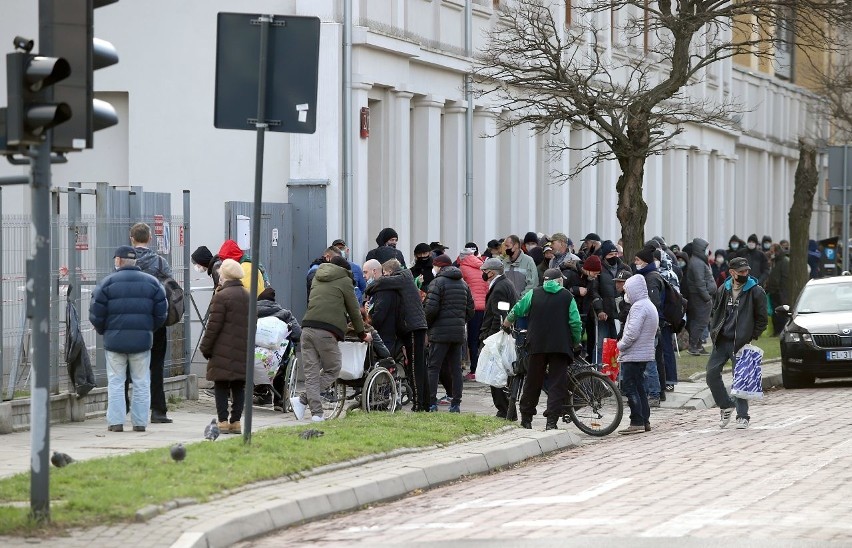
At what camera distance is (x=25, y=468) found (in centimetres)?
1326

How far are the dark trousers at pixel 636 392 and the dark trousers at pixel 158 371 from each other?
465cm

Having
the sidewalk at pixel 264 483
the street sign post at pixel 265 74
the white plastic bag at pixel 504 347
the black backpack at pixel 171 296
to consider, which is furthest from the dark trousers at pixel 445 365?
the street sign post at pixel 265 74

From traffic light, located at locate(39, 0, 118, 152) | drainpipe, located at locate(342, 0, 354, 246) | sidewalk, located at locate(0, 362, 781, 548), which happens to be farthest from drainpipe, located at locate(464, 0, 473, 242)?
traffic light, located at locate(39, 0, 118, 152)

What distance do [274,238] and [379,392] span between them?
667 cm

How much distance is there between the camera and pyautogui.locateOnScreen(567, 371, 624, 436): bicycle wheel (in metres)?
17.4

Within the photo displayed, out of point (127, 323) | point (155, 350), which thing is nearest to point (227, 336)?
point (127, 323)

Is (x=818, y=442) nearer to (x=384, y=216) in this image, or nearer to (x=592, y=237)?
(x=592, y=237)

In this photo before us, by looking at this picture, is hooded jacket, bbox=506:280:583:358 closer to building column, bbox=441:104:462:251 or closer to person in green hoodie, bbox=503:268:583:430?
person in green hoodie, bbox=503:268:583:430

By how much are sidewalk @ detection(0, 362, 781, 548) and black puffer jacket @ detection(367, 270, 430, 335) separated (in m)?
1.62

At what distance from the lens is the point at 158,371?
686 inches

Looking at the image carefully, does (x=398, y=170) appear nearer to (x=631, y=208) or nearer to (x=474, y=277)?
(x=631, y=208)

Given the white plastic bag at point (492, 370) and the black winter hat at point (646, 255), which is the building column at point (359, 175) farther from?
the white plastic bag at point (492, 370)

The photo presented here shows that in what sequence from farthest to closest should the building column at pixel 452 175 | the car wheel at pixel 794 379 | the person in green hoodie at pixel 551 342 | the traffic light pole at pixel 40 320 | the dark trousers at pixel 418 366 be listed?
the building column at pixel 452 175, the car wheel at pixel 794 379, the dark trousers at pixel 418 366, the person in green hoodie at pixel 551 342, the traffic light pole at pixel 40 320

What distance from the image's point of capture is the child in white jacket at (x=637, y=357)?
17969 mm
